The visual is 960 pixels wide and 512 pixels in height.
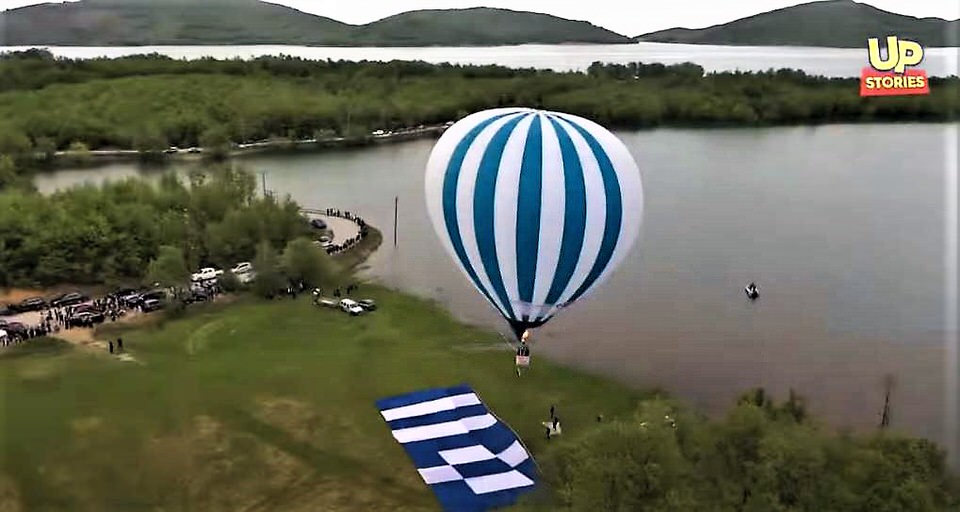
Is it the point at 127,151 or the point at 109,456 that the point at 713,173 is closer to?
the point at 127,151

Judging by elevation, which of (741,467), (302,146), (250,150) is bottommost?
(741,467)

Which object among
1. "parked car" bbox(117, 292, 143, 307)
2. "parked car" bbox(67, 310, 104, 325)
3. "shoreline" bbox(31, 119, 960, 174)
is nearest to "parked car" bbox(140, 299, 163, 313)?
"parked car" bbox(117, 292, 143, 307)

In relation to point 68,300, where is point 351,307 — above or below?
below

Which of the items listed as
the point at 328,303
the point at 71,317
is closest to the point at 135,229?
the point at 71,317

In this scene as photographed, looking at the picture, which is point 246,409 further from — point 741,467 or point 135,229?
point 135,229

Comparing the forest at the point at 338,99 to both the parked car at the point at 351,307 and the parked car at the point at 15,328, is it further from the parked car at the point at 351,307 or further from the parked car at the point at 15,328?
the parked car at the point at 351,307

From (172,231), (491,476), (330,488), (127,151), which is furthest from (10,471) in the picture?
(127,151)
